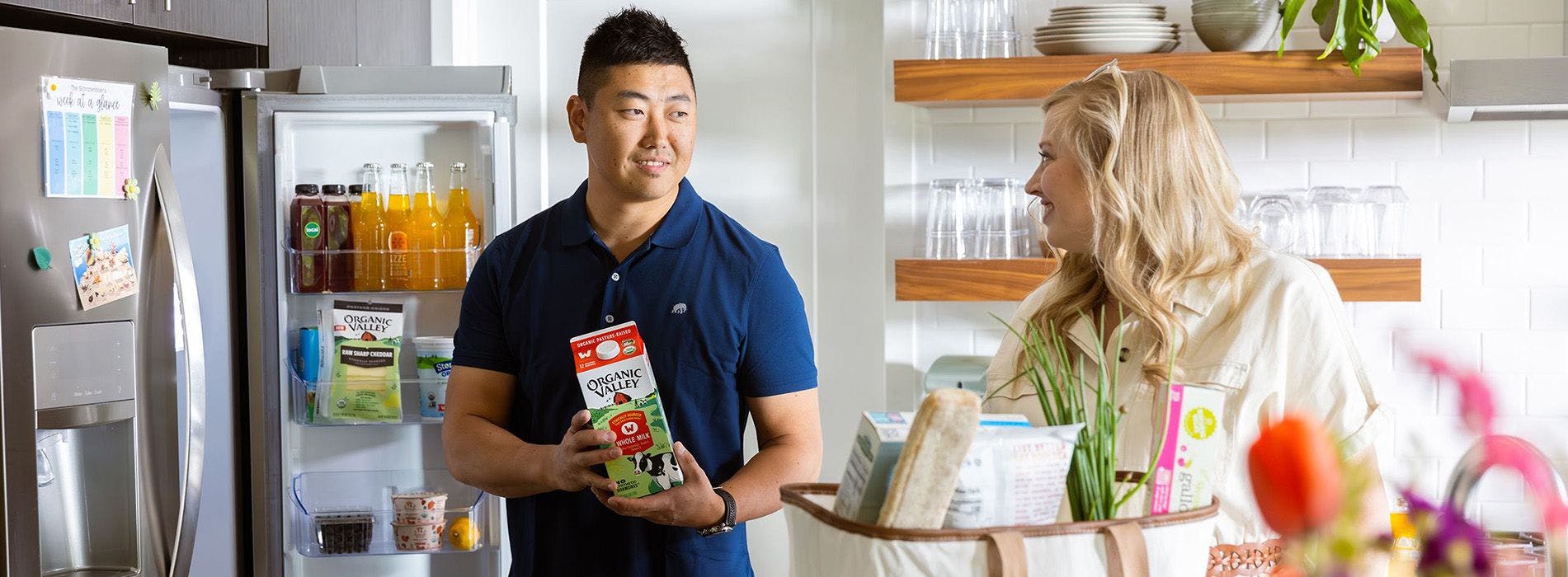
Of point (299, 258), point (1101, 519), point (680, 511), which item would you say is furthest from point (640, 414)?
Answer: point (299, 258)

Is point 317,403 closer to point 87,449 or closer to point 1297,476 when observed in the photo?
point 87,449

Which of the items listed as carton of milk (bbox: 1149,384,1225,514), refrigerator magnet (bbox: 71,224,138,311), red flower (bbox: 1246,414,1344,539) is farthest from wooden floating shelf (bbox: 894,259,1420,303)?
red flower (bbox: 1246,414,1344,539)

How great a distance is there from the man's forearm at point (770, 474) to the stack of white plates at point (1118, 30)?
4.68ft

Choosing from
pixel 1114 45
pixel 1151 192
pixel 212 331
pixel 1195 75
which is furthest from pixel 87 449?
pixel 1195 75

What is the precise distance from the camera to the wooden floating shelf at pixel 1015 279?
9.39 feet

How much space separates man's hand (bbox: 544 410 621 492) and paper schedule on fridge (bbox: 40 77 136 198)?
42.1 inches

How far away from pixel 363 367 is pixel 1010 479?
230 centimetres

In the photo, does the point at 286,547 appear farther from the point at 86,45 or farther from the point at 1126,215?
the point at 1126,215

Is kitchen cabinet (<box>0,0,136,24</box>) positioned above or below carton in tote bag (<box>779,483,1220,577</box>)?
above

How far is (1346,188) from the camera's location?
291 centimetres

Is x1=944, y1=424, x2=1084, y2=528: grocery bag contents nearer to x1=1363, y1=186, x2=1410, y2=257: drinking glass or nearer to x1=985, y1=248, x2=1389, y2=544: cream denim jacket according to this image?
x1=985, y1=248, x2=1389, y2=544: cream denim jacket

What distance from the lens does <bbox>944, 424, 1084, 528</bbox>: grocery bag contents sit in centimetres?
89

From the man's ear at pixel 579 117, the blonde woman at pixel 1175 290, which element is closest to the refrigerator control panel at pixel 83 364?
the man's ear at pixel 579 117

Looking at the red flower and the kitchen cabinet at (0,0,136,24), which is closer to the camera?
the red flower
